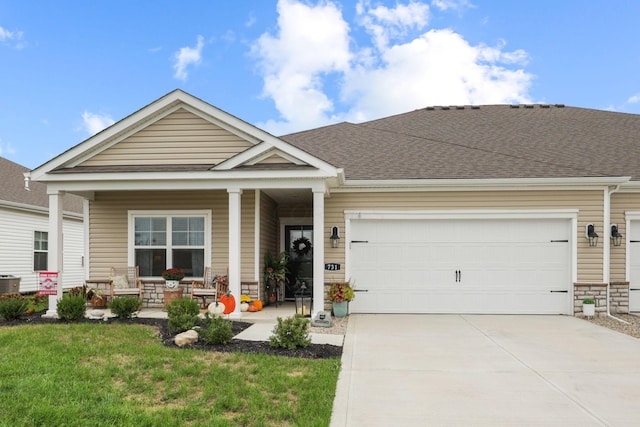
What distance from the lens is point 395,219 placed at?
10.9 meters

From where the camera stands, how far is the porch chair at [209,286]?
10328 millimetres

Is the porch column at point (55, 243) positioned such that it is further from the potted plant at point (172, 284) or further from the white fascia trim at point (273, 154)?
the white fascia trim at point (273, 154)

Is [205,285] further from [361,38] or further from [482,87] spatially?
[482,87]

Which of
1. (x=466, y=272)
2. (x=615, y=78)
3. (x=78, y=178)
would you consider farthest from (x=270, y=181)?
(x=615, y=78)

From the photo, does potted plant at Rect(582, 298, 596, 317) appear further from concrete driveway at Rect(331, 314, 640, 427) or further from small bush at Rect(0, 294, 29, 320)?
small bush at Rect(0, 294, 29, 320)

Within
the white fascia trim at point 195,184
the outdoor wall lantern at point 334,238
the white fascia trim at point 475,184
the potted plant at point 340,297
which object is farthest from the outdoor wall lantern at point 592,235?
the white fascia trim at point 195,184

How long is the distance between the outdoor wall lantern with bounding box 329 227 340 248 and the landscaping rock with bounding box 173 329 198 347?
4418mm

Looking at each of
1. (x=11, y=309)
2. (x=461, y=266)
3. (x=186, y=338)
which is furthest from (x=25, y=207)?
(x=461, y=266)

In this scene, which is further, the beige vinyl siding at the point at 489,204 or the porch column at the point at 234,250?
the beige vinyl siding at the point at 489,204

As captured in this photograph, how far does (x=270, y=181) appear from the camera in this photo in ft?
31.8

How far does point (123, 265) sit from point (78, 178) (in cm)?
234

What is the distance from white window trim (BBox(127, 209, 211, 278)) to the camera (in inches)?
434

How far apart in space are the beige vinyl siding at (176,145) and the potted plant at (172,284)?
2386mm

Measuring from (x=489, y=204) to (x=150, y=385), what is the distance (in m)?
8.13
